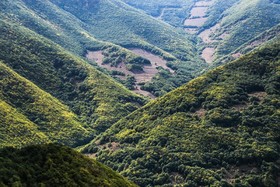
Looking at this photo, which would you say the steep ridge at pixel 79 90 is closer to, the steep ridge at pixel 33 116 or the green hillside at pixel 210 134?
the steep ridge at pixel 33 116

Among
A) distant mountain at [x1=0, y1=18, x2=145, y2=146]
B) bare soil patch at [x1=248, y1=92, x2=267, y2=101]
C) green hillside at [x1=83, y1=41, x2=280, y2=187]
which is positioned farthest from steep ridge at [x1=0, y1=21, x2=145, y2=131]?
bare soil patch at [x1=248, y1=92, x2=267, y2=101]

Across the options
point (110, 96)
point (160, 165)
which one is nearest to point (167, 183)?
point (160, 165)

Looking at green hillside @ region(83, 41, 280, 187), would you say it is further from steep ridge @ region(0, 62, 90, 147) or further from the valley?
steep ridge @ region(0, 62, 90, 147)

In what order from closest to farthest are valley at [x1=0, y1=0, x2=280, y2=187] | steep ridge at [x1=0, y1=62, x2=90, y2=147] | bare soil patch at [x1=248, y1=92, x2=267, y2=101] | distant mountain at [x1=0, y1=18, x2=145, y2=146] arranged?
valley at [x1=0, y1=0, x2=280, y2=187]
bare soil patch at [x1=248, y1=92, x2=267, y2=101]
steep ridge at [x1=0, y1=62, x2=90, y2=147]
distant mountain at [x1=0, y1=18, x2=145, y2=146]

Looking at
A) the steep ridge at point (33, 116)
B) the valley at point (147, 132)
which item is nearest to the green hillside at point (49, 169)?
the valley at point (147, 132)

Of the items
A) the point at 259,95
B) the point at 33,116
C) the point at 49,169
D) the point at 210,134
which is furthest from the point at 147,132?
the point at 49,169

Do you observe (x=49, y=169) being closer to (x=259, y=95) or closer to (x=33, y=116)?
(x=259, y=95)

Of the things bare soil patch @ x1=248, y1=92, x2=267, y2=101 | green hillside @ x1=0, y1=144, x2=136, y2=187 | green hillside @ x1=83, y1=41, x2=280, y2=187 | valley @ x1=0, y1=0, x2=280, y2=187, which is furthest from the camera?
bare soil patch @ x1=248, y1=92, x2=267, y2=101
